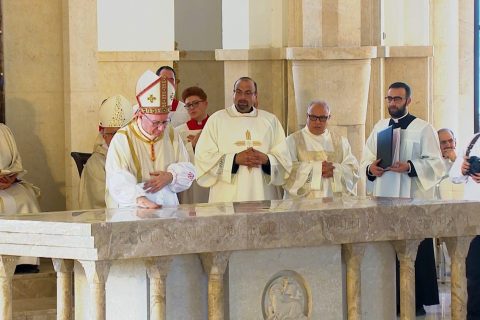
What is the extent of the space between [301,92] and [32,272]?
294 cm

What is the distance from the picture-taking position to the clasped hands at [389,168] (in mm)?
11320

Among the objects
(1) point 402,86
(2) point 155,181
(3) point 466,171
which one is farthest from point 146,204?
(1) point 402,86

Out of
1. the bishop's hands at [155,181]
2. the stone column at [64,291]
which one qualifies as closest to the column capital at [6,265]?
the stone column at [64,291]

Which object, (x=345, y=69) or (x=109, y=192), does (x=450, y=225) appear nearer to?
(x=109, y=192)

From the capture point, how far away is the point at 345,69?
12586mm

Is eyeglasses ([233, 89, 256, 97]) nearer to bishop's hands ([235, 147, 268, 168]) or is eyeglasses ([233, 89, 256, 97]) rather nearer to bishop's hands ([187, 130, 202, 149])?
bishop's hands ([235, 147, 268, 168])

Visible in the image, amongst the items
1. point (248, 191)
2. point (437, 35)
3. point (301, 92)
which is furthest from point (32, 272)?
point (437, 35)

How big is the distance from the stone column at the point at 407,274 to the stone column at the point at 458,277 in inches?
10.6

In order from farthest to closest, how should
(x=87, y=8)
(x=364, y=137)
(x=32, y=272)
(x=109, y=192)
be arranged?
1. (x=364, y=137)
2. (x=87, y=8)
3. (x=32, y=272)
4. (x=109, y=192)

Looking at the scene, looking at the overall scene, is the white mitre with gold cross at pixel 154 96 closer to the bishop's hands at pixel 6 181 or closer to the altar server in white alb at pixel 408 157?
the bishop's hands at pixel 6 181

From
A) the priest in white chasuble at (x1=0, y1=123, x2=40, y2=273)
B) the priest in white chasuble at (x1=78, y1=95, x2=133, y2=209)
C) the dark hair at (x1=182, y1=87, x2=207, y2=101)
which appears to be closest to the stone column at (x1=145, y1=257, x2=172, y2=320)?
the priest in white chasuble at (x1=78, y1=95, x2=133, y2=209)

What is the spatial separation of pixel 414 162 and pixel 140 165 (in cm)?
299

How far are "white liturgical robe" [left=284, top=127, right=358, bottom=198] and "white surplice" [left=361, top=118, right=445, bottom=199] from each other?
15 cm

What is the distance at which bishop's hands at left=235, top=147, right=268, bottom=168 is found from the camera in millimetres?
10961
